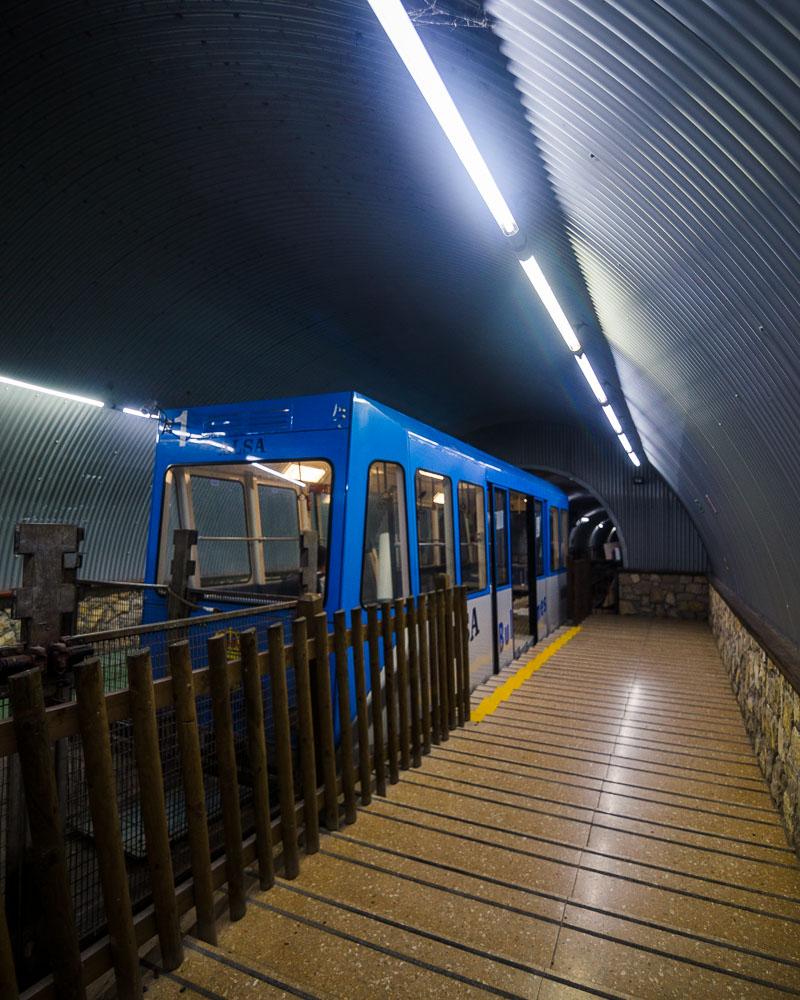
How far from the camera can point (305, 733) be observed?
9.82 feet

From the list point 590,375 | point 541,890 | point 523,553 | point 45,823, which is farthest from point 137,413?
point 541,890

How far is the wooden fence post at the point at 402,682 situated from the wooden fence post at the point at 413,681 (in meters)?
0.08

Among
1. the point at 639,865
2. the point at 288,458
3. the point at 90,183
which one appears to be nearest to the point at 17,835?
the point at 288,458

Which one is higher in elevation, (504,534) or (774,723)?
(504,534)

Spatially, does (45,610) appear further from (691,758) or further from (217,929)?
(691,758)

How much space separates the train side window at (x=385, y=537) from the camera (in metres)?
4.21

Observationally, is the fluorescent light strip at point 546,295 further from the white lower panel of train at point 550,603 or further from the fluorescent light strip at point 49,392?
the fluorescent light strip at point 49,392

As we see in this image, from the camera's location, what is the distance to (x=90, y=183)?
19.1 ft

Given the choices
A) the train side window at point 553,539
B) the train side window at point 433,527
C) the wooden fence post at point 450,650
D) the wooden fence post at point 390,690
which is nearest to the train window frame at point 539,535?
the train side window at point 553,539

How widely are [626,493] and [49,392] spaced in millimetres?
12547

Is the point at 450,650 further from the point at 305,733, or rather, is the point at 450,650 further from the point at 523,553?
the point at 523,553

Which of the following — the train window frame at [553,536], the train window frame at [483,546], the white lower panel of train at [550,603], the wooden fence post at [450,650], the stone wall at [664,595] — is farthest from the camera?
the stone wall at [664,595]

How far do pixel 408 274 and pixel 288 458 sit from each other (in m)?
5.38

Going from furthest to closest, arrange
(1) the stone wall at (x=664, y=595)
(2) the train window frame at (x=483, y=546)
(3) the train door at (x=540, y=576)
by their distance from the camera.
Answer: (1) the stone wall at (x=664, y=595) → (3) the train door at (x=540, y=576) → (2) the train window frame at (x=483, y=546)
